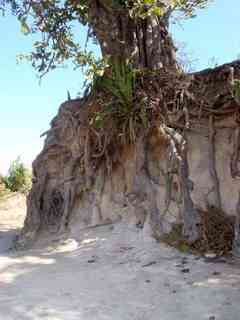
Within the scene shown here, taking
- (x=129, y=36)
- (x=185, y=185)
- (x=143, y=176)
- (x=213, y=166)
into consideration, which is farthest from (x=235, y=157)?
(x=129, y=36)

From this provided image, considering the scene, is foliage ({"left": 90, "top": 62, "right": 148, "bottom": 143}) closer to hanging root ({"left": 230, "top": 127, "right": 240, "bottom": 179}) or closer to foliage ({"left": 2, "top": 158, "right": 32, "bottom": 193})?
hanging root ({"left": 230, "top": 127, "right": 240, "bottom": 179})

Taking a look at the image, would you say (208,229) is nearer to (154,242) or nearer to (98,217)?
(154,242)

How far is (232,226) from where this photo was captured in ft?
15.8

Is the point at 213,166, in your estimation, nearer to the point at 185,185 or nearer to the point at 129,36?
the point at 185,185

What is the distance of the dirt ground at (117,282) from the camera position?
2984 millimetres

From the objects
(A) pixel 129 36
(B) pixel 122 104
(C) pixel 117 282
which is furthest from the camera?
(A) pixel 129 36

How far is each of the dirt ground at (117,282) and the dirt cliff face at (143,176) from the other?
0.48 m

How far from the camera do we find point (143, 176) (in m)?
5.78

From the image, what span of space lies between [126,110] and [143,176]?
104 centimetres

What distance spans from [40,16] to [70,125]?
2025mm

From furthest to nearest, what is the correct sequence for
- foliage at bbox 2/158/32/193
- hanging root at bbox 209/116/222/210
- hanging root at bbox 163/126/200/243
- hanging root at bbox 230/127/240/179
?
foliage at bbox 2/158/32/193
hanging root at bbox 209/116/222/210
hanging root at bbox 230/127/240/179
hanging root at bbox 163/126/200/243

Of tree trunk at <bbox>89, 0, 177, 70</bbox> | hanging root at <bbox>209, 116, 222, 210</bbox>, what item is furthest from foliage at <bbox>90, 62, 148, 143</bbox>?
hanging root at <bbox>209, 116, 222, 210</bbox>

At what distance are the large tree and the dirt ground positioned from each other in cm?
59

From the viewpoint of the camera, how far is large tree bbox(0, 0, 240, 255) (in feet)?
18.0
